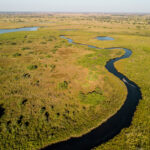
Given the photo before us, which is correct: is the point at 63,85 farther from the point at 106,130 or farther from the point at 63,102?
the point at 106,130

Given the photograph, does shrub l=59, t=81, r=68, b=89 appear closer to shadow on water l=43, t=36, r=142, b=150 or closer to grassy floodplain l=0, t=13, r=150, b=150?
grassy floodplain l=0, t=13, r=150, b=150

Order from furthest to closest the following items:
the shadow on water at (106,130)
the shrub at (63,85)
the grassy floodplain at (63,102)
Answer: the shrub at (63,85) < the grassy floodplain at (63,102) < the shadow on water at (106,130)

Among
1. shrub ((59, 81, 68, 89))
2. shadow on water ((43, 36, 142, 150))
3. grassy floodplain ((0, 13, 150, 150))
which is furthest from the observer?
shrub ((59, 81, 68, 89))

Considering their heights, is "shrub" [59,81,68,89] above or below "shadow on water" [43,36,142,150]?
above

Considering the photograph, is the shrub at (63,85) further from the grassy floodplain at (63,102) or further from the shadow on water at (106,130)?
the shadow on water at (106,130)

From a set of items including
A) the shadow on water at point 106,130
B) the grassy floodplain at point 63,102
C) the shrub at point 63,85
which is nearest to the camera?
the shadow on water at point 106,130

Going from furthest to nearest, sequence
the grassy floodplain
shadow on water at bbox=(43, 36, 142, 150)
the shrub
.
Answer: the shrub < the grassy floodplain < shadow on water at bbox=(43, 36, 142, 150)

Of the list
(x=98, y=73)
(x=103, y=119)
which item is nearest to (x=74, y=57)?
(x=98, y=73)

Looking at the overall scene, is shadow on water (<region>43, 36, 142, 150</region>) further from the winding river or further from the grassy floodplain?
the grassy floodplain

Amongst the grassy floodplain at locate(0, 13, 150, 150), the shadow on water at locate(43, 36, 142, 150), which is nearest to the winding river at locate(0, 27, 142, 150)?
the shadow on water at locate(43, 36, 142, 150)

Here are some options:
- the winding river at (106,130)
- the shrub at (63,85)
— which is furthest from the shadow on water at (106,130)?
the shrub at (63,85)

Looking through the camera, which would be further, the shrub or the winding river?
the shrub

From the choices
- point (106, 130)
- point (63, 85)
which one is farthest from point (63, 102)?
point (106, 130)
